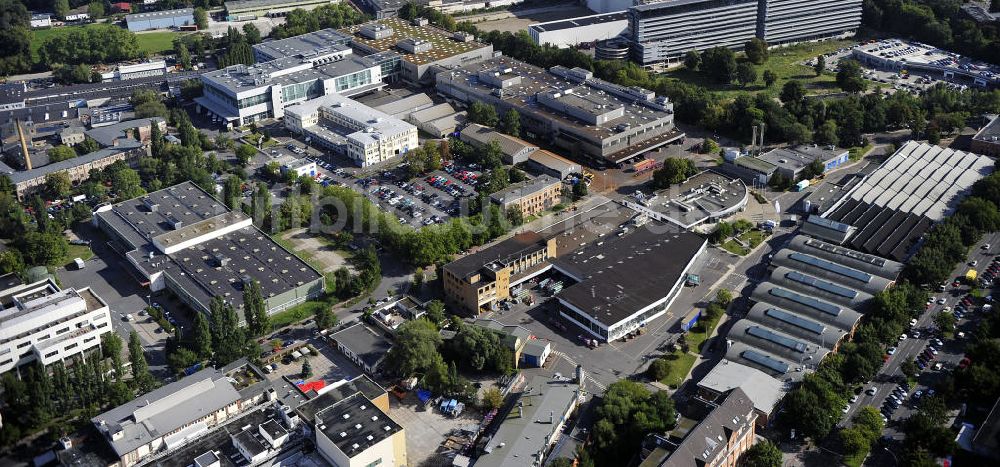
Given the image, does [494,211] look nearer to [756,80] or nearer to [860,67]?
[756,80]

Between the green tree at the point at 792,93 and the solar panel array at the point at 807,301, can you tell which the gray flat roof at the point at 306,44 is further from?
the solar panel array at the point at 807,301

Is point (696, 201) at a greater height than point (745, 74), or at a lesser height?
lesser

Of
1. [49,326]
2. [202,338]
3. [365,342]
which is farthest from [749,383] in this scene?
[49,326]

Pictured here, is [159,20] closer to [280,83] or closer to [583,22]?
[280,83]

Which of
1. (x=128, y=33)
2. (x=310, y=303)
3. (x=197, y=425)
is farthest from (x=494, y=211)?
(x=128, y=33)

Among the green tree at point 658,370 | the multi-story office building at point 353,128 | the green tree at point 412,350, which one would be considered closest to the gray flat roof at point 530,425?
the green tree at point 658,370
